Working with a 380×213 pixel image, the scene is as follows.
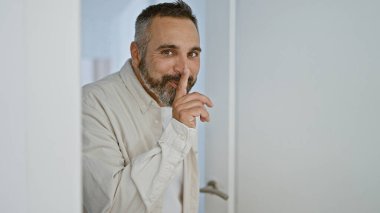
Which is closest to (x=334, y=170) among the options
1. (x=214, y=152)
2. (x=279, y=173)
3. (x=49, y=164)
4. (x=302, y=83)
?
(x=279, y=173)

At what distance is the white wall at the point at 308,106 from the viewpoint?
87 cm

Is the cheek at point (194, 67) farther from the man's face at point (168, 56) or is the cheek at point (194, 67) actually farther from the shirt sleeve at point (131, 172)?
the shirt sleeve at point (131, 172)

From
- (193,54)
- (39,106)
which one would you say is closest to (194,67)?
(193,54)

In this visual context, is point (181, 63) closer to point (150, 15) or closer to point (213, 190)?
point (150, 15)

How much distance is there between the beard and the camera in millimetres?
949

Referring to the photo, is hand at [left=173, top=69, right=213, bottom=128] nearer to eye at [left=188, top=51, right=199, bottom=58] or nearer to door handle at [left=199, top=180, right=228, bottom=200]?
eye at [left=188, top=51, right=199, bottom=58]

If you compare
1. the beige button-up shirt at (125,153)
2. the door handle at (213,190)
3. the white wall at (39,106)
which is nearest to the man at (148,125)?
the beige button-up shirt at (125,153)

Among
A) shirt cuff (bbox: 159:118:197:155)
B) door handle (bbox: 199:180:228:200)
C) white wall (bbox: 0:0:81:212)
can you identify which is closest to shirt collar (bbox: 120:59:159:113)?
shirt cuff (bbox: 159:118:197:155)

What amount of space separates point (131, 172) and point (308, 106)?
0.58 metres

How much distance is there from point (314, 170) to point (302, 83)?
264 millimetres

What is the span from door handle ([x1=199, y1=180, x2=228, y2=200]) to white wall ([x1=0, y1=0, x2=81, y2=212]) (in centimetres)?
77

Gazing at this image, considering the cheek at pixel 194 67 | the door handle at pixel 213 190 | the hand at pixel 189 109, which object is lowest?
the door handle at pixel 213 190

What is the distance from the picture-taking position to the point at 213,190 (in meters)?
1.07

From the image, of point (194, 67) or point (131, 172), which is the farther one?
Answer: point (194, 67)
